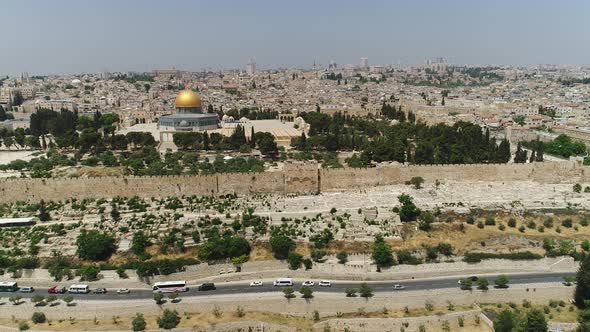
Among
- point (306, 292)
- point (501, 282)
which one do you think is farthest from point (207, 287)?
point (501, 282)

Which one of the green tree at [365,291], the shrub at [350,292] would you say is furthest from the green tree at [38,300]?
the green tree at [365,291]

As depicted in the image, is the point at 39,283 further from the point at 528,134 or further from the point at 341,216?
the point at 528,134

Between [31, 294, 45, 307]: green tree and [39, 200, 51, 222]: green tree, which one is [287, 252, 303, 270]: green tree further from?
[39, 200, 51, 222]: green tree

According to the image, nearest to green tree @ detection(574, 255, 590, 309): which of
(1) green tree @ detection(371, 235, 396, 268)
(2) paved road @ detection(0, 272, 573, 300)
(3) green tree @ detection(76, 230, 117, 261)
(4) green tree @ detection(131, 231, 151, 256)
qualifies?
(2) paved road @ detection(0, 272, 573, 300)

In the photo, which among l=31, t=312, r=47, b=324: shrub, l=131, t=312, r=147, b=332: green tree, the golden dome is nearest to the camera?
l=131, t=312, r=147, b=332: green tree

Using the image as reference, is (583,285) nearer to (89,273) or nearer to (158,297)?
(158,297)

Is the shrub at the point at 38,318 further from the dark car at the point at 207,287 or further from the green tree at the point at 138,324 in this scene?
the dark car at the point at 207,287
